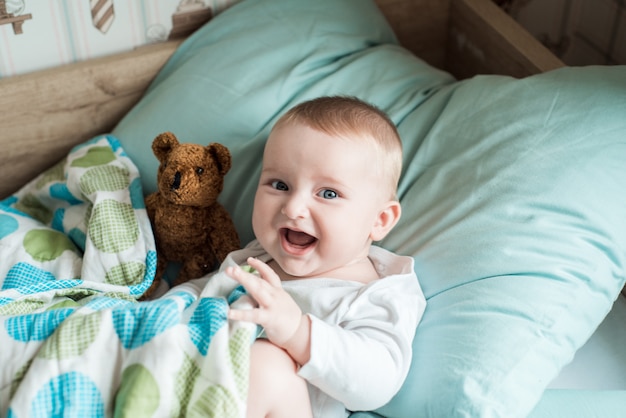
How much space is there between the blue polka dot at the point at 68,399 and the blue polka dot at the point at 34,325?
7 centimetres

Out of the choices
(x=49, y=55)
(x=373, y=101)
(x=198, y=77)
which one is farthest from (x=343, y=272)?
(x=49, y=55)

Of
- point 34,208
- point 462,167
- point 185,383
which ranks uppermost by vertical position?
point 462,167

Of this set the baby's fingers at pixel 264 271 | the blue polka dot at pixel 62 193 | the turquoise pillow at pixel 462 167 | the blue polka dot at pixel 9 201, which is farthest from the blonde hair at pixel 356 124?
the blue polka dot at pixel 9 201

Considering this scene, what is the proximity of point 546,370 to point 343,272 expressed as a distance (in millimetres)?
295

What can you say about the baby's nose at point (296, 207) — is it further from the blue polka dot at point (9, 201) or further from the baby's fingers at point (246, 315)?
the blue polka dot at point (9, 201)

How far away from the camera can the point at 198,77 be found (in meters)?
1.31

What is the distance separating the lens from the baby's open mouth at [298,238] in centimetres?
100

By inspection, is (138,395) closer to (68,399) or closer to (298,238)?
(68,399)

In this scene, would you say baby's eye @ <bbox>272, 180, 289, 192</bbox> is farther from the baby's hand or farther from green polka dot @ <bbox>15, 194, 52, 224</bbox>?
green polka dot @ <bbox>15, 194, 52, 224</bbox>

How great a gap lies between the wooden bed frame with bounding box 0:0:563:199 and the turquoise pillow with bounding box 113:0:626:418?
65mm

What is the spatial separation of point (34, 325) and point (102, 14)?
672mm

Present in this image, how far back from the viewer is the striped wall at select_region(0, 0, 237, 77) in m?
1.30

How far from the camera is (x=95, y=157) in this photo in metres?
1.24

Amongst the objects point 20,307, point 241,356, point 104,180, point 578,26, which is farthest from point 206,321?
point 578,26
